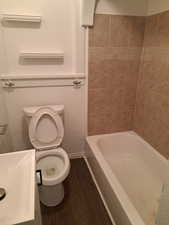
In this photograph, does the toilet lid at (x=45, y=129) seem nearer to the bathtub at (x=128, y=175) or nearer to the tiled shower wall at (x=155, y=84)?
the bathtub at (x=128, y=175)

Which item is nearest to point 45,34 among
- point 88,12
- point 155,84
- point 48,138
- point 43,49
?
point 43,49

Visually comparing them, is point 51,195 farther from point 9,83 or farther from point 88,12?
point 88,12

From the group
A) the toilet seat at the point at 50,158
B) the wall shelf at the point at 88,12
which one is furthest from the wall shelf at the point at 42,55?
the toilet seat at the point at 50,158

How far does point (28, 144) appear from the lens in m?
1.96

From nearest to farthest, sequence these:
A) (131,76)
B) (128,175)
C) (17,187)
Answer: (17,187), (128,175), (131,76)

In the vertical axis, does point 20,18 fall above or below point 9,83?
above

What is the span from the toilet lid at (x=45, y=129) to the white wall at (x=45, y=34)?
1.55ft

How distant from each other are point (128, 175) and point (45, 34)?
5.89 ft

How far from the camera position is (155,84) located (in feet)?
5.67

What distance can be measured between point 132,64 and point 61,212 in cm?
179

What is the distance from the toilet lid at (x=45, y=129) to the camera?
5.33 feet

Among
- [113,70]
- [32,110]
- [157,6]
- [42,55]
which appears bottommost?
[32,110]

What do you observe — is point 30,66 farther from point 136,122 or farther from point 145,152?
point 145,152

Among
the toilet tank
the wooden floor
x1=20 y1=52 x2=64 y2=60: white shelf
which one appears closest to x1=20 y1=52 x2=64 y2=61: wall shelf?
x1=20 y1=52 x2=64 y2=60: white shelf
